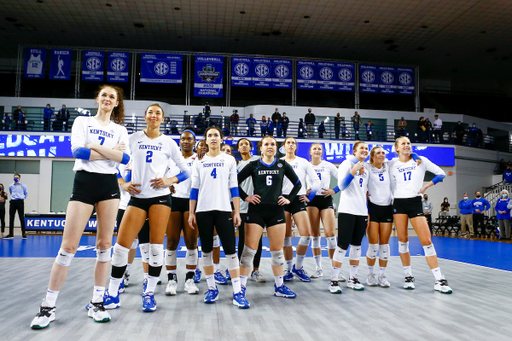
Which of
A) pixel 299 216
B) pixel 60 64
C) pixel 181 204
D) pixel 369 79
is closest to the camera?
pixel 181 204

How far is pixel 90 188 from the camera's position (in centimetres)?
335

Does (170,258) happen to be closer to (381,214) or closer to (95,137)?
(95,137)

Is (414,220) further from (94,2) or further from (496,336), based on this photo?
(94,2)

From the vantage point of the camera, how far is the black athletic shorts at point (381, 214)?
5242 mm

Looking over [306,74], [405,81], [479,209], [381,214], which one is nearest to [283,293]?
[381,214]

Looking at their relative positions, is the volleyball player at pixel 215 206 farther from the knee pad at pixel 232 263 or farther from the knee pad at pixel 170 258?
the knee pad at pixel 170 258

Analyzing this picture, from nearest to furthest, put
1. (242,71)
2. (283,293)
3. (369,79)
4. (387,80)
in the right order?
(283,293), (242,71), (369,79), (387,80)

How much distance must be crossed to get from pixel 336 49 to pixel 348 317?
20712 millimetres

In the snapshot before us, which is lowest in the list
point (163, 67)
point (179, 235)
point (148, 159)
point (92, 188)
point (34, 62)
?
point (179, 235)

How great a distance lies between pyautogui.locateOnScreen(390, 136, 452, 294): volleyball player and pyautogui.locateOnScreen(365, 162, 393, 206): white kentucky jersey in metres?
0.10

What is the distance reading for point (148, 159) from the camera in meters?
3.86

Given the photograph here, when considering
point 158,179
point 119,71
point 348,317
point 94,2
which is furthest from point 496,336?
point 119,71

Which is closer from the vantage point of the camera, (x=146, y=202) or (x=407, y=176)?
(x=146, y=202)

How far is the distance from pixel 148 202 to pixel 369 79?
1957cm
